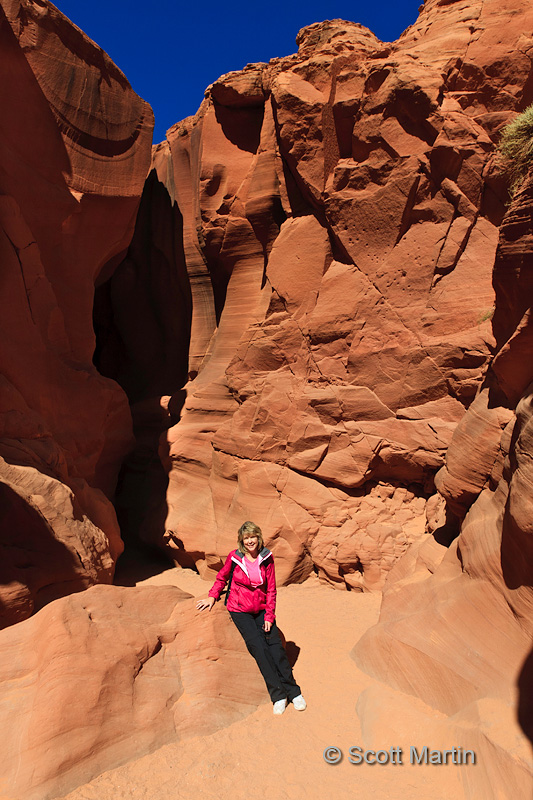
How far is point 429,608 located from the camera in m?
4.49

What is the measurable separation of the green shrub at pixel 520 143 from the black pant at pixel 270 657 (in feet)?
14.1

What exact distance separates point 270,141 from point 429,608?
853 cm

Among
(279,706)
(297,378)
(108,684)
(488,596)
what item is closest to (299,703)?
(279,706)

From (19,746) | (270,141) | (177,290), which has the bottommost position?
(19,746)

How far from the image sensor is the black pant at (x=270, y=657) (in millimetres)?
3852

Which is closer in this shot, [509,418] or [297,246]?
[509,418]

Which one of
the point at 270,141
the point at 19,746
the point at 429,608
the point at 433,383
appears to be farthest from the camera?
the point at 270,141

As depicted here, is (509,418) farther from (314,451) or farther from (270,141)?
(270,141)

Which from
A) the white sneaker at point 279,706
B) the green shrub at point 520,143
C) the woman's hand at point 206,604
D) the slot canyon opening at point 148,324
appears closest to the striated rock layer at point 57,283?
the slot canyon opening at point 148,324

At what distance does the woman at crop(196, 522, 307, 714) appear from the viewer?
3887 millimetres

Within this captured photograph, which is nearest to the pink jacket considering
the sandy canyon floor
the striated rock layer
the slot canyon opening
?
the sandy canyon floor

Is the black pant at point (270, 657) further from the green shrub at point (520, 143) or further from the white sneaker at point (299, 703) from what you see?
the green shrub at point (520, 143)

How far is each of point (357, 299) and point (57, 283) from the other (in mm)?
5110

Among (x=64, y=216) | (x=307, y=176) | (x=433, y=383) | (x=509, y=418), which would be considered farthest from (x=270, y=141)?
(x=509, y=418)
